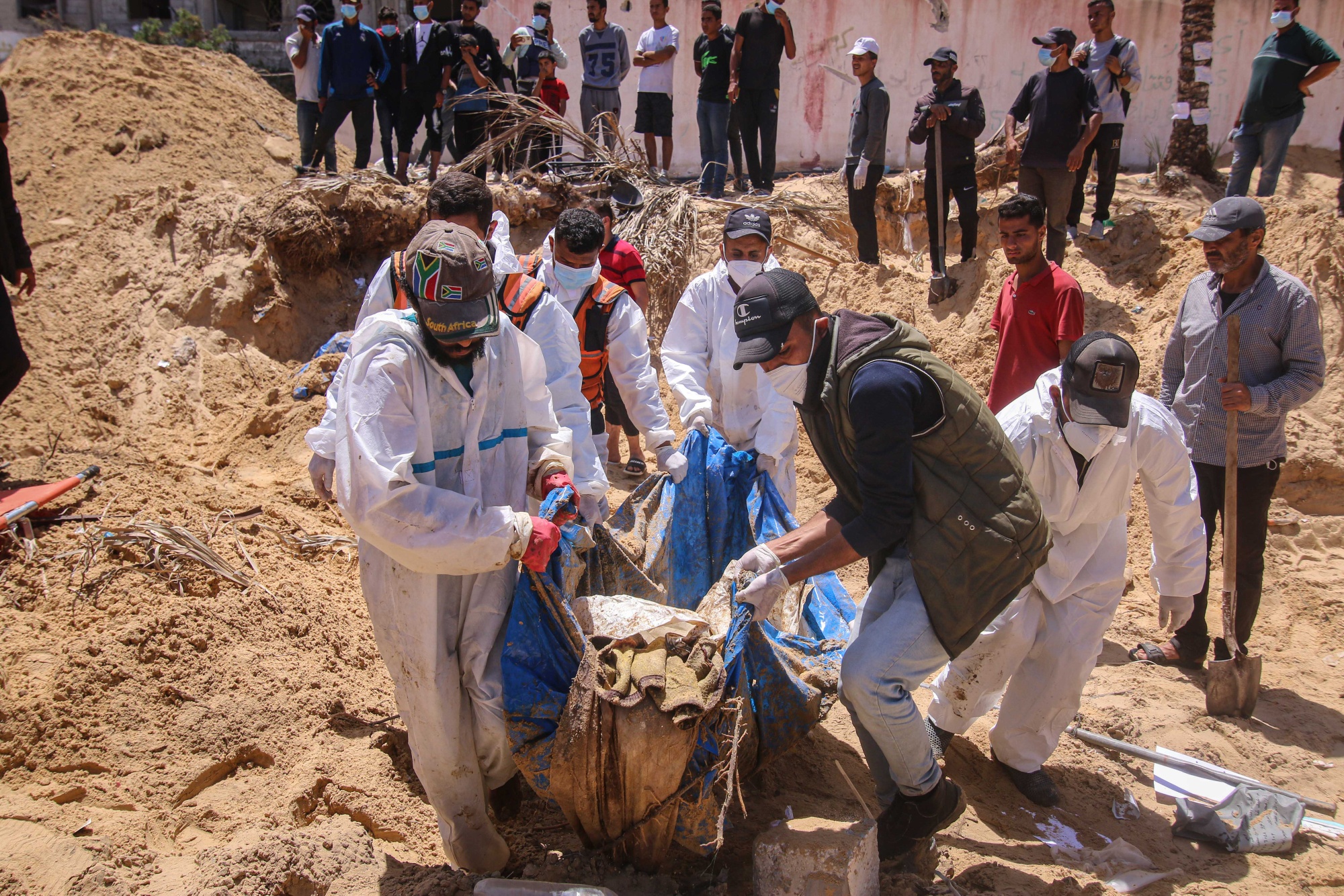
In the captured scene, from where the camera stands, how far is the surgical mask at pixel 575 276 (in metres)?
4.92

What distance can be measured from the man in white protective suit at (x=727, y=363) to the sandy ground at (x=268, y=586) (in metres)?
1.34

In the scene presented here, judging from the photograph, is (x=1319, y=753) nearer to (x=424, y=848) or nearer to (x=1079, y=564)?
(x=1079, y=564)

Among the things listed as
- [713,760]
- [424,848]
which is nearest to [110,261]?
[424,848]

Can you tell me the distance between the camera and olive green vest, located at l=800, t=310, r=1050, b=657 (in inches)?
106

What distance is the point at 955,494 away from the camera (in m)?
2.71

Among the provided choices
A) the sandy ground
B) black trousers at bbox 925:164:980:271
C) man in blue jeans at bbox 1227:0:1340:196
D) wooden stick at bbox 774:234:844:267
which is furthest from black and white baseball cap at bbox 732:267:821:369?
man in blue jeans at bbox 1227:0:1340:196

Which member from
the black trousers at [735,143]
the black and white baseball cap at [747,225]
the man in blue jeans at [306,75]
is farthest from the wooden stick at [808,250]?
the black and white baseball cap at [747,225]

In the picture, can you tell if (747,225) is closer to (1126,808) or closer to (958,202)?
(1126,808)

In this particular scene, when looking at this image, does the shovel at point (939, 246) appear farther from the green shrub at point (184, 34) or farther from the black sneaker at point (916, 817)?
the green shrub at point (184, 34)

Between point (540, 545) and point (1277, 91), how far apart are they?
7529 mm

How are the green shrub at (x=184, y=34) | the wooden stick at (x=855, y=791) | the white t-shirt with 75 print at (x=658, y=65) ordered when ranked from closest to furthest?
the wooden stick at (x=855, y=791) < the white t-shirt with 75 print at (x=658, y=65) < the green shrub at (x=184, y=34)

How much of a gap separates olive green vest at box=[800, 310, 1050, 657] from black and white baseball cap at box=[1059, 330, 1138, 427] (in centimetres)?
52

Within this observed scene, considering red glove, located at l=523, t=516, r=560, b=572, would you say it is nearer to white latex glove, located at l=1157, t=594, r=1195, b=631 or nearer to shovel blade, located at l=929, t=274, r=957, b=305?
white latex glove, located at l=1157, t=594, r=1195, b=631

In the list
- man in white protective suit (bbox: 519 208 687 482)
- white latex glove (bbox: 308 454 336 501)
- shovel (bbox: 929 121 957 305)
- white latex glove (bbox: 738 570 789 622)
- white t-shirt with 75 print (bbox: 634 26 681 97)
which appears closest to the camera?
white latex glove (bbox: 738 570 789 622)
